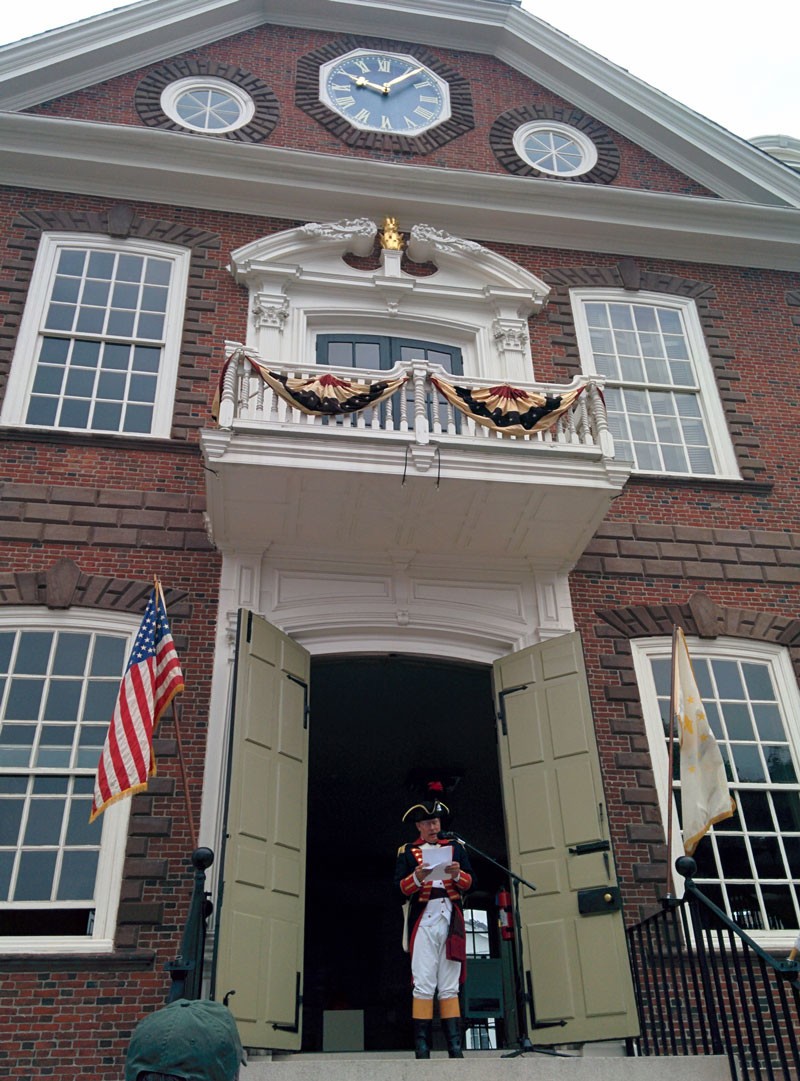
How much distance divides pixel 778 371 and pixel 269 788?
7.86 meters

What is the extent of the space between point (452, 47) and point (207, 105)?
150 inches

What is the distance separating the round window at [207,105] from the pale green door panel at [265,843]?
7.45 metres

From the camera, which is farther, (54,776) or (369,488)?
(369,488)

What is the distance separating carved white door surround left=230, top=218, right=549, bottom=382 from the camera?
1111 centimetres

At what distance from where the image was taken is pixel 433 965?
6.87m

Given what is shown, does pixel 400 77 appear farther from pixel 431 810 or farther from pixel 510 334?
pixel 431 810

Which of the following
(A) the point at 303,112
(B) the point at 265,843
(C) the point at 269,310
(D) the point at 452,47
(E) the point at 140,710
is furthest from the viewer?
(D) the point at 452,47

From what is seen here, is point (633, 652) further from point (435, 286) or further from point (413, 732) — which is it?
point (435, 286)

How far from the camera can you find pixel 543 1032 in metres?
7.25

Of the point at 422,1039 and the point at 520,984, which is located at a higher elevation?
the point at 520,984

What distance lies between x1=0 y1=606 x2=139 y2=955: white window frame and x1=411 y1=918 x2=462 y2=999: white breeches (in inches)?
90.8

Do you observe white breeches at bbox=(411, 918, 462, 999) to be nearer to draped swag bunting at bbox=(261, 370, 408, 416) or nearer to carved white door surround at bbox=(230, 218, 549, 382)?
draped swag bunting at bbox=(261, 370, 408, 416)

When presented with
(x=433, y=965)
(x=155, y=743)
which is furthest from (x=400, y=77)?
(x=433, y=965)

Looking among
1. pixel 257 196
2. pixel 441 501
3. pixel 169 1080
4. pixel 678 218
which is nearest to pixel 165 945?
pixel 441 501
